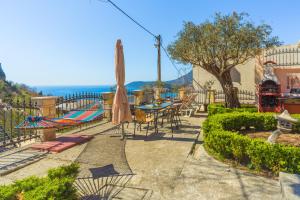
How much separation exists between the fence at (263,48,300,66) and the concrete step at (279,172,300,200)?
40.5 ft

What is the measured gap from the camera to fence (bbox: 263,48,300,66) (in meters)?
13.8

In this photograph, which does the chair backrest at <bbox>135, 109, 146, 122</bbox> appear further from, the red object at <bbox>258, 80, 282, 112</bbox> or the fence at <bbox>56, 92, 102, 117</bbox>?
the red object at <bbox>258, 80, 282, 112</bbox>

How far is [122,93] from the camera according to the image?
658 cm

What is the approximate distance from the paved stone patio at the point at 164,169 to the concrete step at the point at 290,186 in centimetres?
16

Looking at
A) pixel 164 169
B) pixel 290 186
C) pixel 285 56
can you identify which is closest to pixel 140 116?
pixel 164 169

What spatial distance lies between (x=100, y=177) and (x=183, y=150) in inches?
89.0

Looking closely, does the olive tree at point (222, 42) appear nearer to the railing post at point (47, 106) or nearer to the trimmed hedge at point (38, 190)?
the railing post at point (47, 106)

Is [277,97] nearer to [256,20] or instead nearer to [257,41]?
[257,41]

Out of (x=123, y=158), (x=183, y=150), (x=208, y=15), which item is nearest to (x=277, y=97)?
(x=208, y=15)

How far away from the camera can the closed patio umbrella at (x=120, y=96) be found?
647 cm

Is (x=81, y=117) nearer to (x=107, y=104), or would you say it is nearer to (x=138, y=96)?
(x=107, y=104)

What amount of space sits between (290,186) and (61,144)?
208 inches

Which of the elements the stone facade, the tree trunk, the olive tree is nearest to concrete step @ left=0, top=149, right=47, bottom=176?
the olive tree

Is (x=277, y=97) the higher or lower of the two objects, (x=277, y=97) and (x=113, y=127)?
the higher
